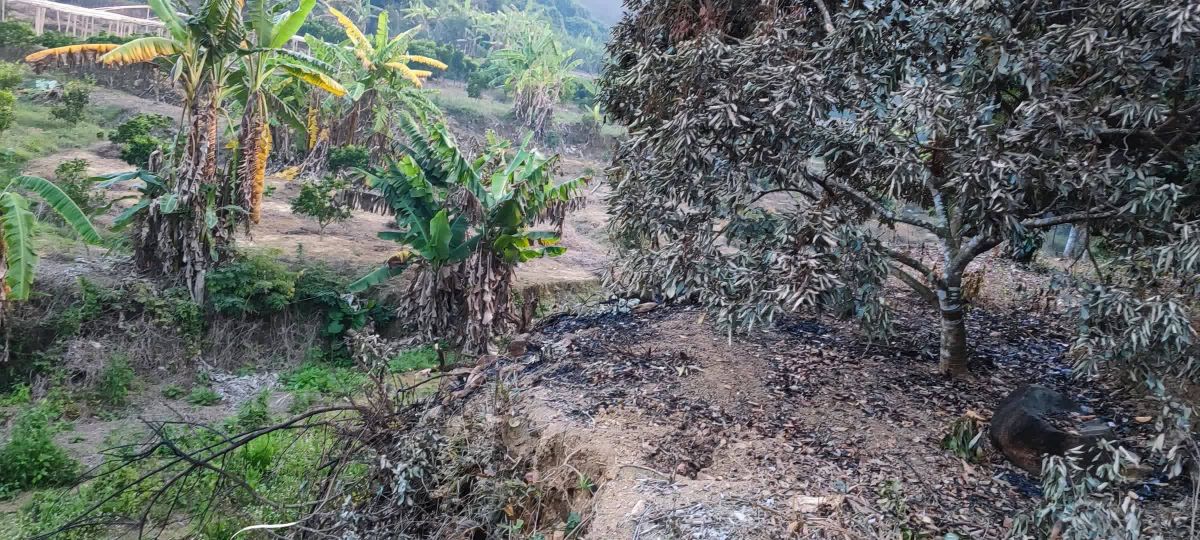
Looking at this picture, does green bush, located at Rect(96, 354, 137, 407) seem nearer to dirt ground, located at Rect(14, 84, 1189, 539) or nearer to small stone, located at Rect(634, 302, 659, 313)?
dirt ground, located at Rect(14, 84, 1189, 539)

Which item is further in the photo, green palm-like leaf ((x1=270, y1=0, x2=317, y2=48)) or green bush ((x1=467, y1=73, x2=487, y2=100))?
green bush ((x1=467, y1=73, x2=487, y2=100))

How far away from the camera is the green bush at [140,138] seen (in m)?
15.7

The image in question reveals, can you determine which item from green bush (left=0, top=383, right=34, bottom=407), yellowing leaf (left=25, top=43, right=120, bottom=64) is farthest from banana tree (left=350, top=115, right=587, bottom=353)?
yellowing leaf (left=25, top=43, right=120, bottom=64)

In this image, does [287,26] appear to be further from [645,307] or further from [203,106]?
[645,307]

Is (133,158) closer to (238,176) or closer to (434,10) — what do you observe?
(238,176)

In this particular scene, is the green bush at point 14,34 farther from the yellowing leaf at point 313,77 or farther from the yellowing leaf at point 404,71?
the yellowing leaf at point 313,77

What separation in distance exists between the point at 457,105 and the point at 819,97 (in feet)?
97.9

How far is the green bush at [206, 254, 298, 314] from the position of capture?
12633 millimetres

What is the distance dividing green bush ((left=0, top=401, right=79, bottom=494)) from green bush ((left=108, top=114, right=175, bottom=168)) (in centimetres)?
596

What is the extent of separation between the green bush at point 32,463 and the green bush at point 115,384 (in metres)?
1.96

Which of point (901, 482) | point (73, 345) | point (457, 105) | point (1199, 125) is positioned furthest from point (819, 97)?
point (457, 105)

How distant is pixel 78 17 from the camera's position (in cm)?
2769

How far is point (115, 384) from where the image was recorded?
11148 mm

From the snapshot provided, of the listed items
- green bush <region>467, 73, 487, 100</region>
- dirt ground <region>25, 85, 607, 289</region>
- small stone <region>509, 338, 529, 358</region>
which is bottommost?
dirt ground <region>25, 85, 607, 289</region>
